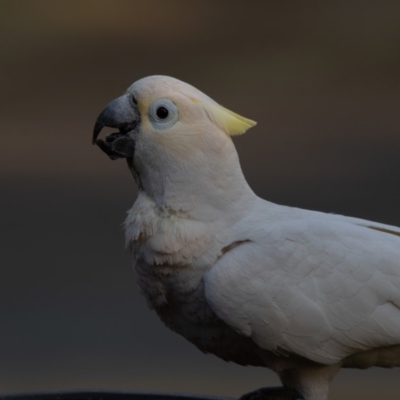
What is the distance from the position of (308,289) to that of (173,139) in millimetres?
550

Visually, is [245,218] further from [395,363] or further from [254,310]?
[395,363]

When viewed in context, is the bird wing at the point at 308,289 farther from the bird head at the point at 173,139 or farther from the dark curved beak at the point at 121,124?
the dark curved beak at the point at 121,124

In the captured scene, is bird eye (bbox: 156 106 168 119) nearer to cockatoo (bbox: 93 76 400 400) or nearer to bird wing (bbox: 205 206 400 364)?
cockatoo (bbox: 93 76 400 400)

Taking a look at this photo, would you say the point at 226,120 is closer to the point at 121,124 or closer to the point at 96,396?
the point at 121,124

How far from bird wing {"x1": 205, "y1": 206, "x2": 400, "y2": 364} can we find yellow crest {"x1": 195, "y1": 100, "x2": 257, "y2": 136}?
257mm

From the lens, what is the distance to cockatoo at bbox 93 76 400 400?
2969mm

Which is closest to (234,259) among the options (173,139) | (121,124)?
(173,139)

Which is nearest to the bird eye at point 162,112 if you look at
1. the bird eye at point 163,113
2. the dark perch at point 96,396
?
the bird eye at point 163,113

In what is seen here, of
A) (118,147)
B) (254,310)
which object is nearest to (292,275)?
(254,310)

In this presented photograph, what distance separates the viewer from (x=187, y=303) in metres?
3.05

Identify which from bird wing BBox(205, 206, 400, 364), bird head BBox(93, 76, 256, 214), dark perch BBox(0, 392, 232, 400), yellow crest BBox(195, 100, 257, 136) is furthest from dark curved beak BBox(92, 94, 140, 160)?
dark perch BBox(0, 392, 232, 400)

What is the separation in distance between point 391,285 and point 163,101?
80cm

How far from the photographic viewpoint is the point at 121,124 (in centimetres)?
307

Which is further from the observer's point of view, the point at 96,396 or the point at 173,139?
the point at 96,396
